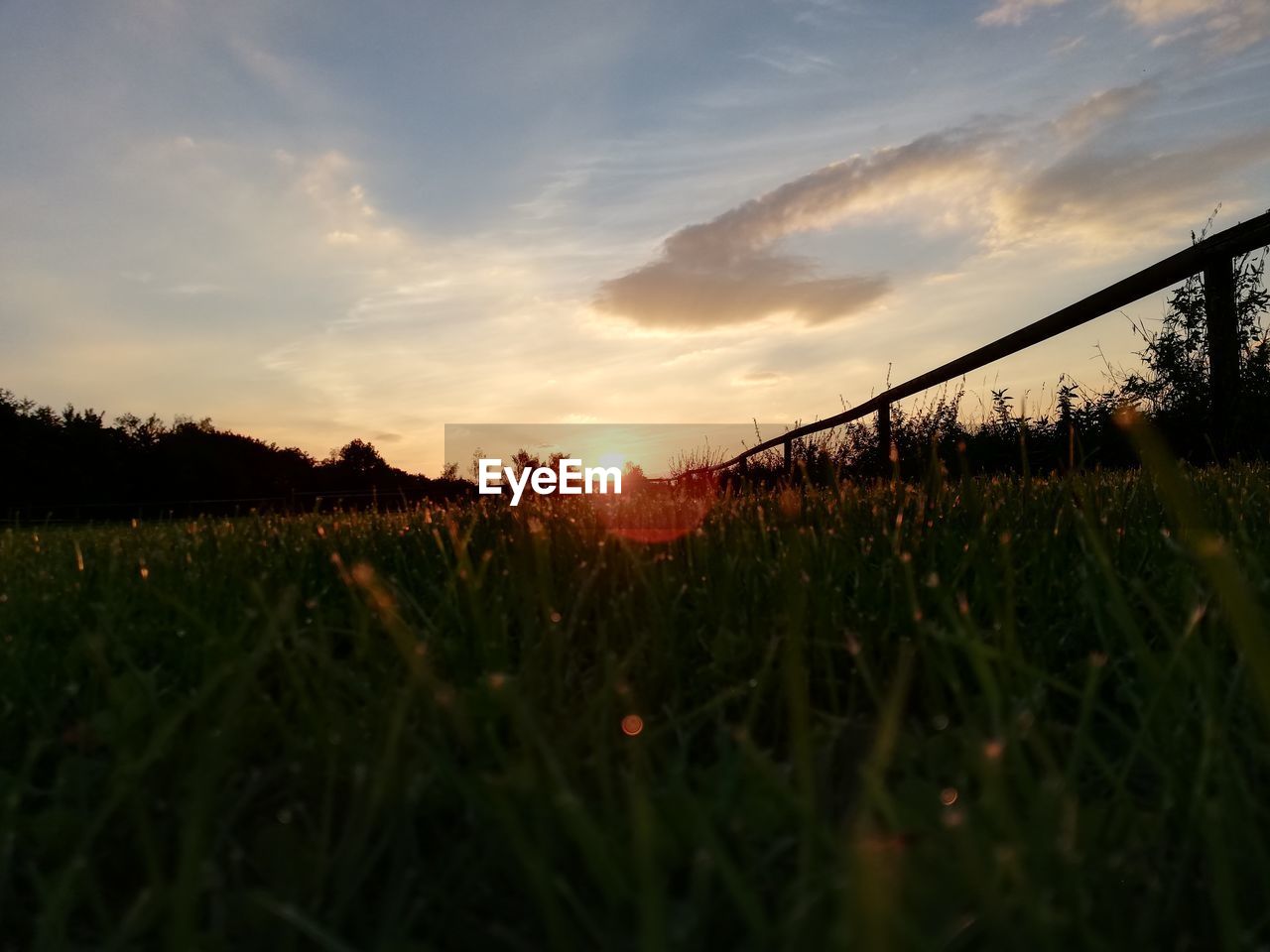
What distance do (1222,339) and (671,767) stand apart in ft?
16.6

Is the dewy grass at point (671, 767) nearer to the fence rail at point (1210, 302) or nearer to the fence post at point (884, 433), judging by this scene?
the fence rail at point (1210, 302)

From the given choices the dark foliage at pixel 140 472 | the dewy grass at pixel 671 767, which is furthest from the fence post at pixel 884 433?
the dark foliage at pixel 140 472

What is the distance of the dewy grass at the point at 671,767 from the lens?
0.83 meters

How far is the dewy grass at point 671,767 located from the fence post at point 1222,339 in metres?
3.11

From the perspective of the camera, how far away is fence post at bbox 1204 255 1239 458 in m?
4.70

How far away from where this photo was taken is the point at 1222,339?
191 inches

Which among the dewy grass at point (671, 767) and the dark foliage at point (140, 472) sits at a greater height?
the dark foliage at point (140, 472)

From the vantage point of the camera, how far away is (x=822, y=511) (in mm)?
3109

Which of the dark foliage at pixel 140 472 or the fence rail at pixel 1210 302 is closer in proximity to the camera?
the fence rail at pixel 1210 302

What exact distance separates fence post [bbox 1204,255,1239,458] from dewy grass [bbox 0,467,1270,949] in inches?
122

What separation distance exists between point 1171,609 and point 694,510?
7.65 feet

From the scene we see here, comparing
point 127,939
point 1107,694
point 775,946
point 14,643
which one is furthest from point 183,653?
point 1107,694

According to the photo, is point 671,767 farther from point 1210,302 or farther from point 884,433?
point 884,433

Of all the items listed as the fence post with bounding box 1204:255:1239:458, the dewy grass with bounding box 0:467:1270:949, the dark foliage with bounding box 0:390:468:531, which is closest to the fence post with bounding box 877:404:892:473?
the fence post with bounding box 1204:255:1239:458
